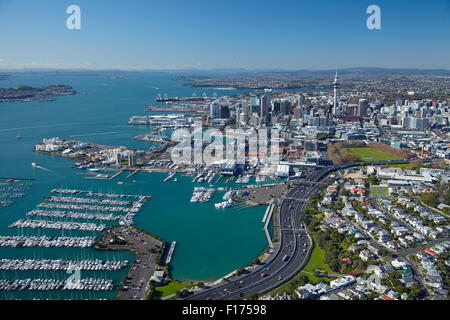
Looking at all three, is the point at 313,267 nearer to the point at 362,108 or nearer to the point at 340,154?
the point at 340,154

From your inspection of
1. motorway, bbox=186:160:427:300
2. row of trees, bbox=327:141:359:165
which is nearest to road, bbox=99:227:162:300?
motorway, bbox=186:160:427:300

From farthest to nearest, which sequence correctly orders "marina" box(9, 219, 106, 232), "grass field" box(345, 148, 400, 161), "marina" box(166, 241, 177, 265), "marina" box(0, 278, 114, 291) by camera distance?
1. "grass field" box(345, 148, 400, 161)
2. "marina" box(9, 219, 106, 232)
3. "marina" box(166, 241, 177, 265)
4. "marina" box(0, 278, 114, 291)

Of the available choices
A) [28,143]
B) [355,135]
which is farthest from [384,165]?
[28,143]

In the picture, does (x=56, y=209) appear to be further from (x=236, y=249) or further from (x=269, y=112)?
(x=269, y=112)

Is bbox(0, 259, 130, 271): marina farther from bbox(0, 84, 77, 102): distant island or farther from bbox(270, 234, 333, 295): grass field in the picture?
bbox(0, 84, 77, 102): distant island

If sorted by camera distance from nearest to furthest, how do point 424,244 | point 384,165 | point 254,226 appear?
point 424,244 < point 254,226 < point 384,165

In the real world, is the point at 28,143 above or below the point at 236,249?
above
